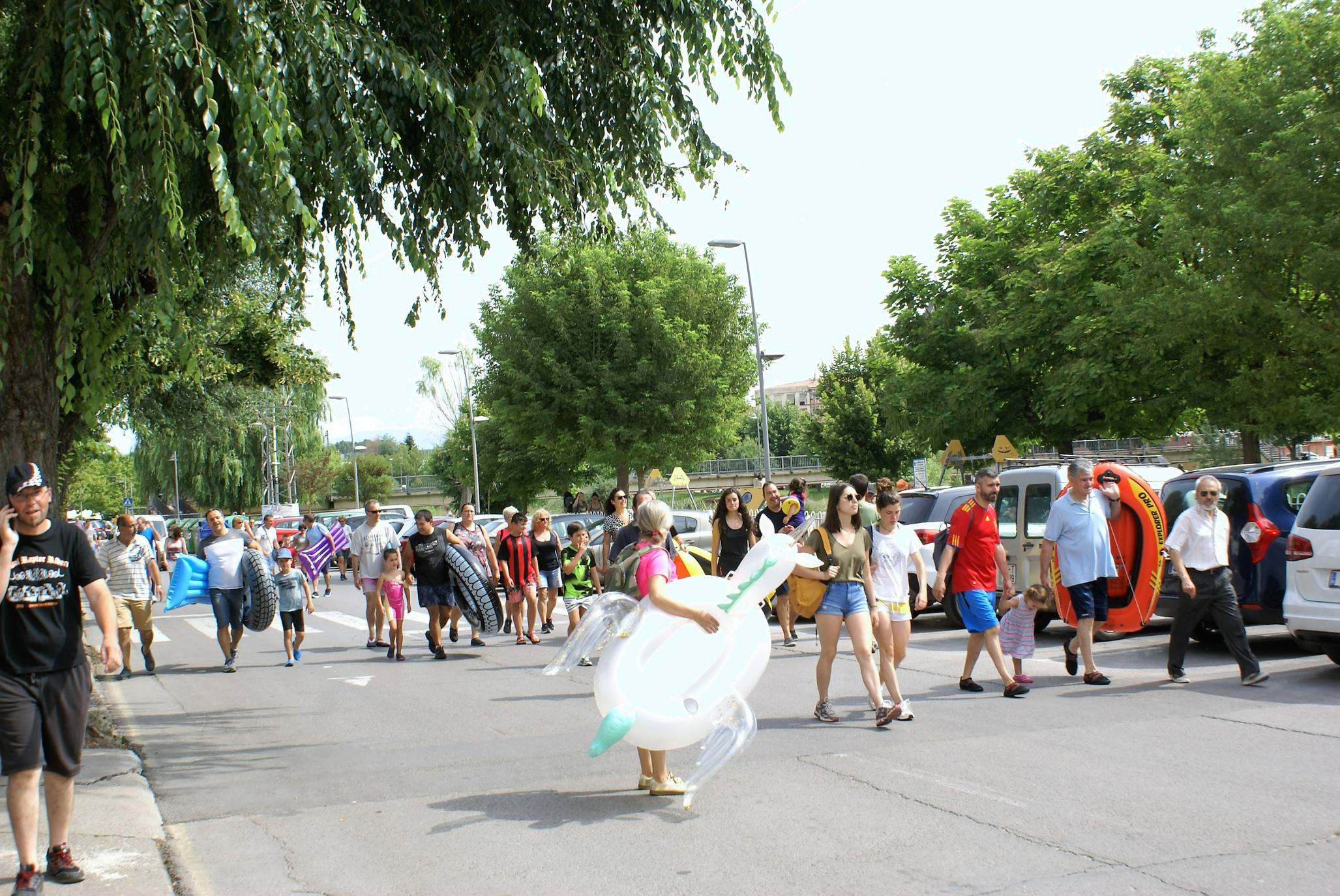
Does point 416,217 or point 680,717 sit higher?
point 416,217

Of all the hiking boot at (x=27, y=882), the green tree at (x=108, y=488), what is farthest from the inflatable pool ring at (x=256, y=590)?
the green tree at (x=108, y=488)

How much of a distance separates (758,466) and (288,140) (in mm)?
78818

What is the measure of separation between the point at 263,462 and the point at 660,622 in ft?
205

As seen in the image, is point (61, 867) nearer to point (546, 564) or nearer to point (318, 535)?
point (546, 564)

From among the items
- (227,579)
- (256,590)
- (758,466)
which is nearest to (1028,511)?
(256,590)

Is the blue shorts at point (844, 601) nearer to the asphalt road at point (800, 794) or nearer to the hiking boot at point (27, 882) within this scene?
the asphalt road at point (800, 794)

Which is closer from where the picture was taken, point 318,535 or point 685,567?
point 685,567

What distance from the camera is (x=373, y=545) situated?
14.6 m

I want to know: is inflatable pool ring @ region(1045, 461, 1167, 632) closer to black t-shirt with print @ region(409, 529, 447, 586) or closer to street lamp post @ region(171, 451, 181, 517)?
black t-shirt with print @ region(409, 529, 447, 586)

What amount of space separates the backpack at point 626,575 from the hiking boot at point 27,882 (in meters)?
3.06

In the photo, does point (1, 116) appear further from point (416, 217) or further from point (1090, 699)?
point (1090, 699)

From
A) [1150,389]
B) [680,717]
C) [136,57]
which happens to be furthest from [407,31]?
[1150,389]

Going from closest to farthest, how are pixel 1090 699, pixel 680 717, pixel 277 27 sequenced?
1. pixel 680 717
2. pixel 277 27
3. pixel 1090 699

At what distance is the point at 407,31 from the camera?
7812 millimetres
